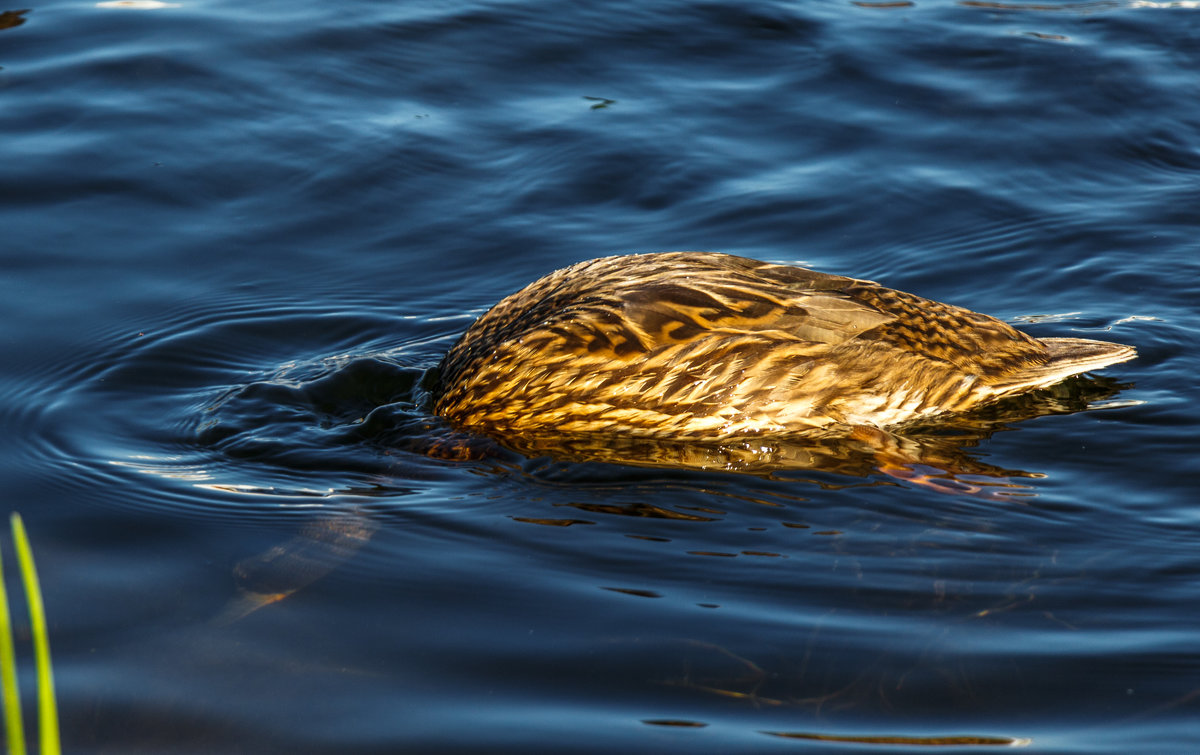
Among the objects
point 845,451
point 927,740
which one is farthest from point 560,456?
point 927,740

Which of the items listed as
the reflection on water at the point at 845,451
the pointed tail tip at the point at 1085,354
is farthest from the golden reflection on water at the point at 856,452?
the pointed tail tip at the point at 1085,354

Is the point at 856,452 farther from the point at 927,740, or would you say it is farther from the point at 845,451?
the point at 927,740

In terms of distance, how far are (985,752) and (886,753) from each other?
11.6 inches

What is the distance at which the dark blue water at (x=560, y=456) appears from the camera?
14.3ft

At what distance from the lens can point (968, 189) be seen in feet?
29.3

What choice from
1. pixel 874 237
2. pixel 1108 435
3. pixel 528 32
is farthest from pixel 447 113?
pixel 1108 435

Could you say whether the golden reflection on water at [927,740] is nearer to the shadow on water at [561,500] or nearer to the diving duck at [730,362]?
the shadow on water at [561,500]

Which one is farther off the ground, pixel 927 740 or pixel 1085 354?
pixel 1085 354

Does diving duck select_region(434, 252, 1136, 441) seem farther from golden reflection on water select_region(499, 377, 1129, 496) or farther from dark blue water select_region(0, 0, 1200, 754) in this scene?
dark blue water select_region(0, 0, 1200, 754)

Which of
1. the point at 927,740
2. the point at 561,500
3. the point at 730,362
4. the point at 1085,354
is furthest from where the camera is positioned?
the point at 1085,354

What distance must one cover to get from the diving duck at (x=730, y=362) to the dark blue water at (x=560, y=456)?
26cm

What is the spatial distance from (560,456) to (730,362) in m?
0.88

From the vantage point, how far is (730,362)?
6.00m

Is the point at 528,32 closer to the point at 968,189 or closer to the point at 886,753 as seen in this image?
the point at 968,189
